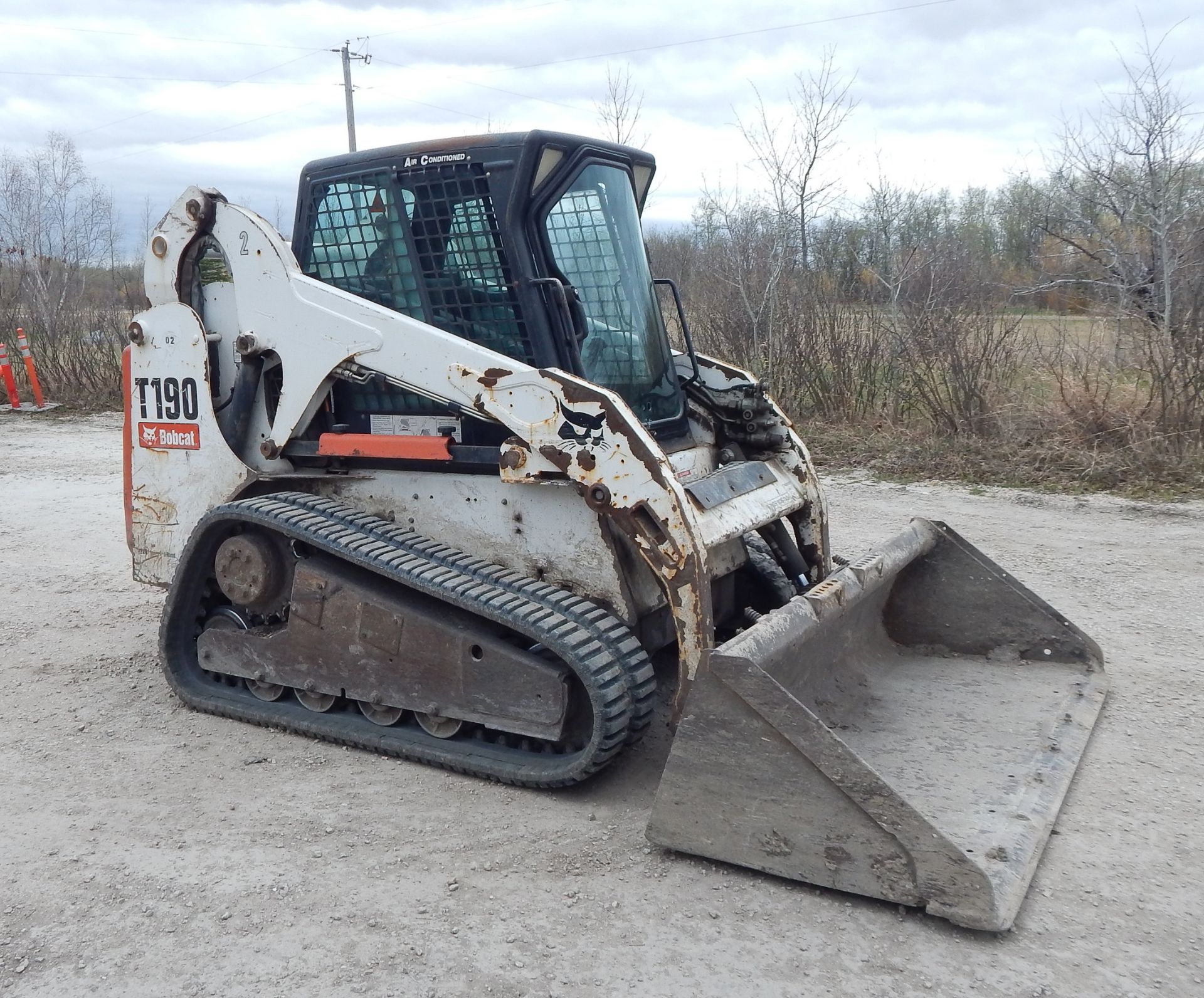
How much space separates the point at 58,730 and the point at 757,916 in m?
2.70

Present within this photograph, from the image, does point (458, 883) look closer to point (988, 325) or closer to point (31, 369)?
point (988, 325)

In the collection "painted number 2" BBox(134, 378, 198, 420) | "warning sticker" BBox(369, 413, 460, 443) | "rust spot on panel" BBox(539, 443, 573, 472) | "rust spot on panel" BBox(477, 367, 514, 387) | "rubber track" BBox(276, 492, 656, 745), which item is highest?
"rust spot on panel" BBox(477, 367, 514, 387)

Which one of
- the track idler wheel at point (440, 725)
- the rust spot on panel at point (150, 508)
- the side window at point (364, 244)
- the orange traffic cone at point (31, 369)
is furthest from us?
the orange traffic cone at point (31, 369)

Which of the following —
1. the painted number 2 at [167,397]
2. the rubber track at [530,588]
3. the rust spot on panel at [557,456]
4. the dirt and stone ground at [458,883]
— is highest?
the painted number 2 at [167,397]

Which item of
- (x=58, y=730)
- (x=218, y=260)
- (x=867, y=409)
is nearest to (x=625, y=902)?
(x=58, y=730)

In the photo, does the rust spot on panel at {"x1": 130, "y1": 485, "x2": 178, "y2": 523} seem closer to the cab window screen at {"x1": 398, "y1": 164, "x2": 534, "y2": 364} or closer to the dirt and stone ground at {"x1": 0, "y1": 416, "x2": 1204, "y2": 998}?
the dirt and stone ground at {"x1": 0, "y1": 416, "x2": 1204, "y2": 998}

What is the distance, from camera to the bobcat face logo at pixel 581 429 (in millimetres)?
3350

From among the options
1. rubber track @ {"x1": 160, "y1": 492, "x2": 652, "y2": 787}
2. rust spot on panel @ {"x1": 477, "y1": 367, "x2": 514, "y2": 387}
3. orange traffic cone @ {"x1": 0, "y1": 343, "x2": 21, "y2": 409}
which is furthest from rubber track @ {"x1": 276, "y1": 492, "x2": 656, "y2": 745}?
orange traffic cone @ {"x1": 0, "y1": 343, "x2": 21, "y2": 409}

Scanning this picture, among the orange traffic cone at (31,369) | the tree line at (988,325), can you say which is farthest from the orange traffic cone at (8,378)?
the tree line at (988,325)

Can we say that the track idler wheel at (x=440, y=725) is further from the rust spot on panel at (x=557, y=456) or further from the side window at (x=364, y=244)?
the side window at (x=364, y=244)

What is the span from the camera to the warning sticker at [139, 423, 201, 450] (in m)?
4.22

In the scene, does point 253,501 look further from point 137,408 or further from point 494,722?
point 494,722

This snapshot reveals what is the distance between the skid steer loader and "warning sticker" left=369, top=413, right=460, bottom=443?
0.04 feet

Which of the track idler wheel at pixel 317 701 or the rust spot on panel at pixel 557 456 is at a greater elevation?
the rust spot on panel at pixel 557 456
